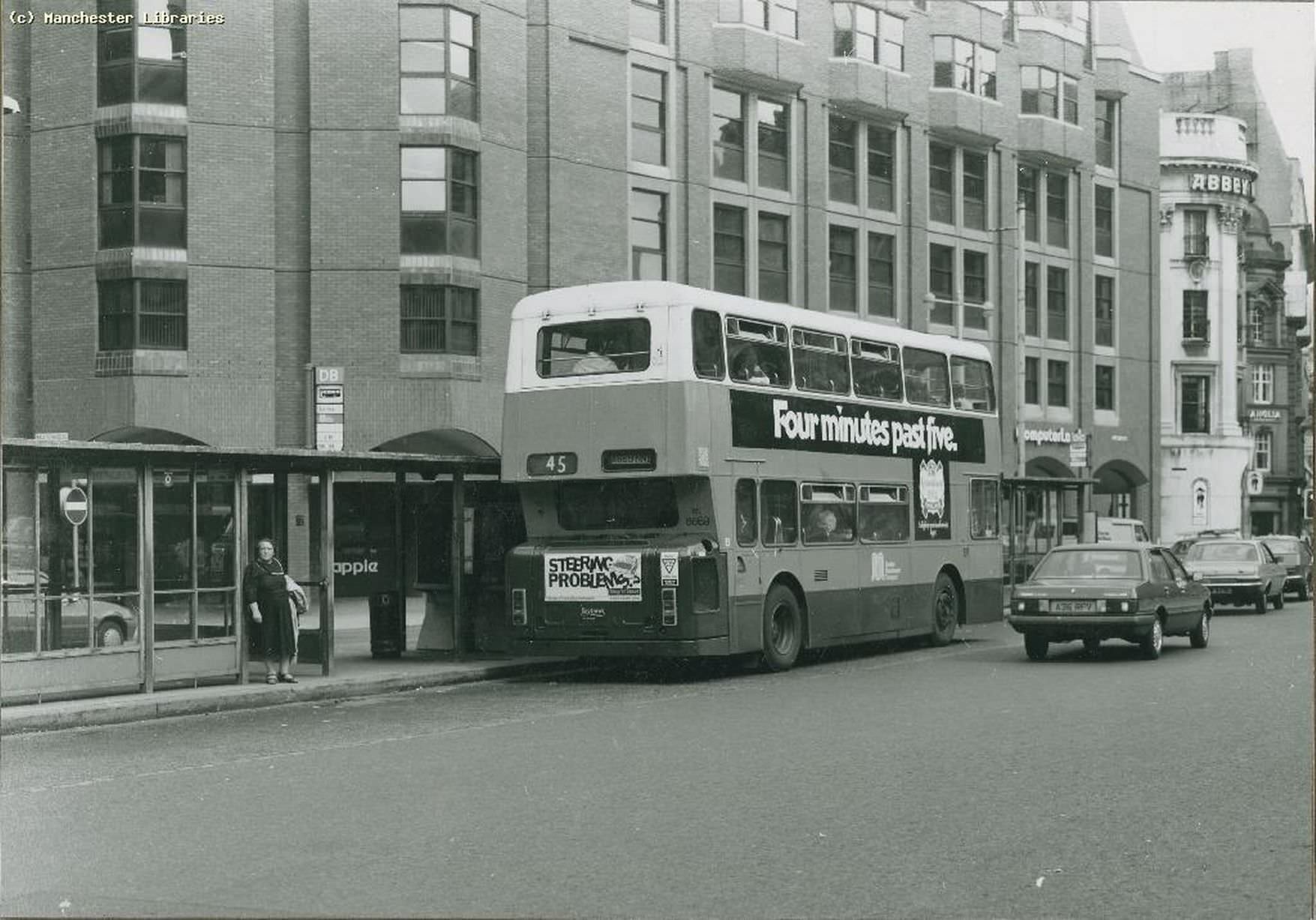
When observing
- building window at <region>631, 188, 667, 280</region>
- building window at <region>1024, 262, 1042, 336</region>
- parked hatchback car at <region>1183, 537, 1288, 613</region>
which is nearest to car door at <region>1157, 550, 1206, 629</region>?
parked hatchback car at <region>1183, 537, 1288, 613</region>

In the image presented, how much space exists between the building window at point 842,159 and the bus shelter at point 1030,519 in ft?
39.2

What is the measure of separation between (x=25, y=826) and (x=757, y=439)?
11108 mm

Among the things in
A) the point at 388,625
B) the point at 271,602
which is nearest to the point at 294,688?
the point at 271,602

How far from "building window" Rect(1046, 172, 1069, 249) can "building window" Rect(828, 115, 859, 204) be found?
9.80m

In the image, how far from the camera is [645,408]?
1767 centimetres

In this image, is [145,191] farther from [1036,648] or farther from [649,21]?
[1036,648]

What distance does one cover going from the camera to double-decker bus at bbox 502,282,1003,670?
17.8 meters

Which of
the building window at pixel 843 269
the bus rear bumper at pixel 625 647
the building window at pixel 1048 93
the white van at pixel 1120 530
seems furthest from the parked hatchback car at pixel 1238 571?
the building window at pixel 1048 93

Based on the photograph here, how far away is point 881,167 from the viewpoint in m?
45.5

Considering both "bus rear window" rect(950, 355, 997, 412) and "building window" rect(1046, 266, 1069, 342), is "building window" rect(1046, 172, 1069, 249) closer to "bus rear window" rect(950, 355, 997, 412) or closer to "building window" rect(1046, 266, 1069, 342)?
"building window" rect(1046, 266, 1069, 342)

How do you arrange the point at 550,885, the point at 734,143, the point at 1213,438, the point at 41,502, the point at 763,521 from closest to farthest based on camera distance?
the point at 550,885
the point at 41,502
the point at 763,521
the point at 734,143
the point at 1213,438

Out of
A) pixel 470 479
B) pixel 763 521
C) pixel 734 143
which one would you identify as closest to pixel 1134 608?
pixel 763 521

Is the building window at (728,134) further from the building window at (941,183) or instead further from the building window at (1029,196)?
the building window at (1029,196)

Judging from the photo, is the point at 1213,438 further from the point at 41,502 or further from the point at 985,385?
the point at 41,502
